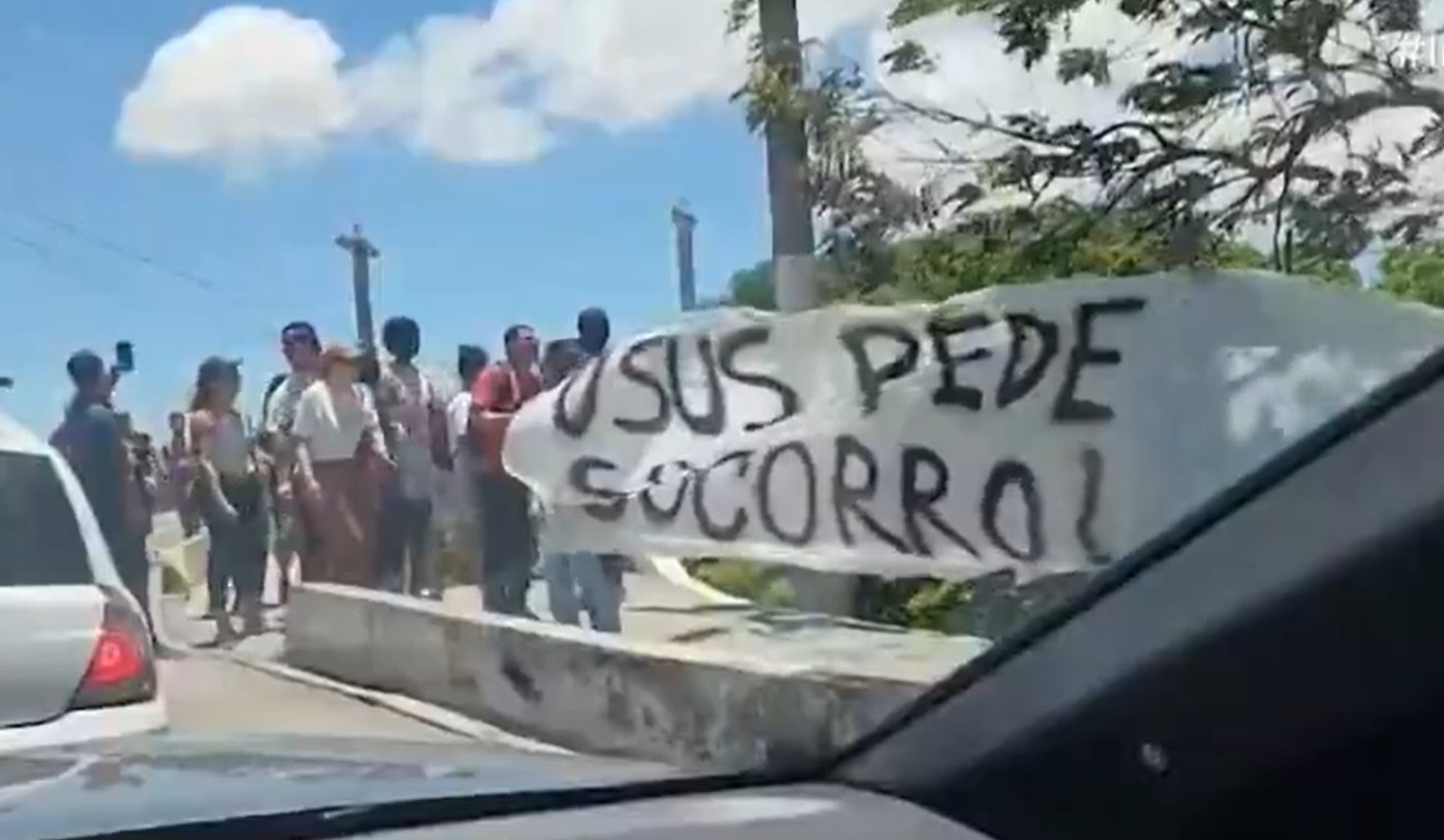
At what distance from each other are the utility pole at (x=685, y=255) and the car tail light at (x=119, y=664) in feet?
3.28

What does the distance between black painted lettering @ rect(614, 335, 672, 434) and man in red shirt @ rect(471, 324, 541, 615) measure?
15 centimetres

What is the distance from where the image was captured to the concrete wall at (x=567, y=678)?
300 centimetres

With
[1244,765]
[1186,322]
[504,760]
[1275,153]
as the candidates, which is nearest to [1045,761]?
[1244,765]

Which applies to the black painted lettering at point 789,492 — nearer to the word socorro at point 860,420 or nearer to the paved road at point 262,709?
the word socorro at point 860,420

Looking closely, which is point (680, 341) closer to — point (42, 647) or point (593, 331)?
point (593, 331)

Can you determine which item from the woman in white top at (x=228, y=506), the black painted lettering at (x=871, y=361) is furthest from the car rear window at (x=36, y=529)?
the black painted lettering at (x=871, y=361)

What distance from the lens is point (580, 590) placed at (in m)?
3.64

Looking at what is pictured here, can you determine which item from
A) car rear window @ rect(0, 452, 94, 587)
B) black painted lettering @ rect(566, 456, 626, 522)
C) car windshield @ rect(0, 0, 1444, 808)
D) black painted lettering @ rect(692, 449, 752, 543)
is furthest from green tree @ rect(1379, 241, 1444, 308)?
car rear window @ rect(0, 452, 94, 587)

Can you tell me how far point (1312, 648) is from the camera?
7.96 ft

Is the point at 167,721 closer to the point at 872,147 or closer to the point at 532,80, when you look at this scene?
the point at 532,80

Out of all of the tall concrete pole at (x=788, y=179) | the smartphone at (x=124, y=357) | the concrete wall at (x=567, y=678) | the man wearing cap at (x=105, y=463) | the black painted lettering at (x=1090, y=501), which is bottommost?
the concrete wall at (x=567, y=678)

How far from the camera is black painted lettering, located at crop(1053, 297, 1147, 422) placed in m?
3.57

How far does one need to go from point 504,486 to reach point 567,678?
444 millimetres

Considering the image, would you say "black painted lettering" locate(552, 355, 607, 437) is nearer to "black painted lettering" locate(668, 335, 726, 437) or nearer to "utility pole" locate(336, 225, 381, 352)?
"black painted lettering" locate(668, 335, 726, 437)
